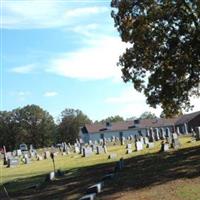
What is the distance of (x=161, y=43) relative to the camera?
25.3 m

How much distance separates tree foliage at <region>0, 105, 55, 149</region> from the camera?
132500mm

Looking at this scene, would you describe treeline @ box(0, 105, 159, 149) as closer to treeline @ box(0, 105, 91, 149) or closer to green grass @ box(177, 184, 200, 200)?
treeline @ box(0, 105, 91, 149)

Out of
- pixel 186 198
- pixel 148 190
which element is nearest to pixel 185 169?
pixel 148 190

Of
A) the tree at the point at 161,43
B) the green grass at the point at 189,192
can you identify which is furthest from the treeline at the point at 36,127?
the green grass at the point at 189,192

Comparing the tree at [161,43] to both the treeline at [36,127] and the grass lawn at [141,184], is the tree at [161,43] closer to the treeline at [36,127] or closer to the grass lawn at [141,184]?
the grass lawn at [141,184]

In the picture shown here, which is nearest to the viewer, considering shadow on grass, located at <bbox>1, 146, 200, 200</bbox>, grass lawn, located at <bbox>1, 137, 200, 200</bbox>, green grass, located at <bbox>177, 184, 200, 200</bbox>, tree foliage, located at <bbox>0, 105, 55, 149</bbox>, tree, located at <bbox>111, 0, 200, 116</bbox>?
green grass, located at <bbox>177, 184, 200, 200</bbox>

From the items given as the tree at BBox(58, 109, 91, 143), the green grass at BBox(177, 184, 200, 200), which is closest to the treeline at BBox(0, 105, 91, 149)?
the tree at BBox(58, 109, 91, 143)

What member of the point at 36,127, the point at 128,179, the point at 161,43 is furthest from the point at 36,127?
the point at 128,179

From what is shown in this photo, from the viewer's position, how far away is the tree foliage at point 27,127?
132 meters

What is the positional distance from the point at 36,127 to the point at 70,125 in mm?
9973

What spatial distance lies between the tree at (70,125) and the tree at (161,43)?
111 meters

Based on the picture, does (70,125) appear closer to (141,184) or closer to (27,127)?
(27,127)

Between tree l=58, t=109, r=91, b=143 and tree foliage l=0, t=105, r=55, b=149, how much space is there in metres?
2.62

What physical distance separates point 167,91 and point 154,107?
146 centimetres
